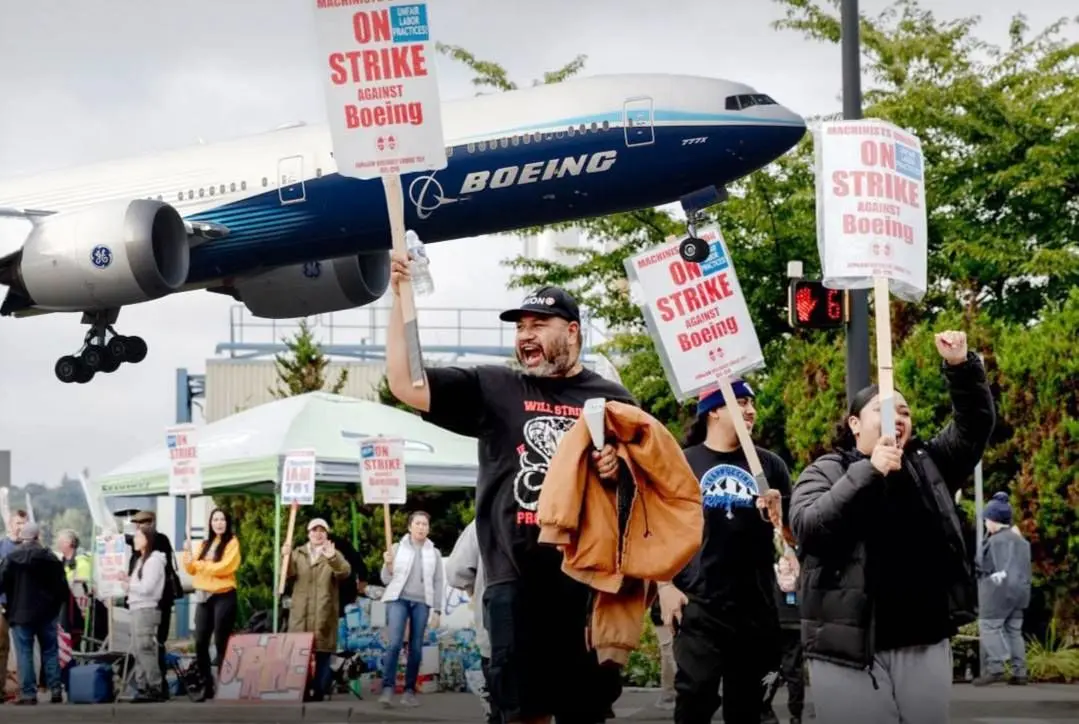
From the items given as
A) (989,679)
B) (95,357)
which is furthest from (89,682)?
(95,357)

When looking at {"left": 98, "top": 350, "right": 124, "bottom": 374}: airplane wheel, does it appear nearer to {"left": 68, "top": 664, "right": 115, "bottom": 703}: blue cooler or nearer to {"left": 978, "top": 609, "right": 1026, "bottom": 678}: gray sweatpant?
{"left": 68, "top": 664, "right": 115, "bottom": 703}: blue cooler

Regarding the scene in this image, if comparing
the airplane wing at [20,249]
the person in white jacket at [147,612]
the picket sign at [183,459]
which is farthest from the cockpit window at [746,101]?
the person in white jacket at [147,612]

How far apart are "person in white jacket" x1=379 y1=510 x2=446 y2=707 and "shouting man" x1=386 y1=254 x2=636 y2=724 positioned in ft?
37.3

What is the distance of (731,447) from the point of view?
9.42 metres

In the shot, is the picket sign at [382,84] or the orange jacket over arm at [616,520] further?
the picket sign at [382,84]

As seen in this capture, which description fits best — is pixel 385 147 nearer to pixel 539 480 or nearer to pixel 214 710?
pixel 539 480

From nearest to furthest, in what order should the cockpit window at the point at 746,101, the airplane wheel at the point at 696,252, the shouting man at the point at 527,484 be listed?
1. the shouting man at the point at 527,484
2. the airplane wheel at the point at 696,252
3. the cockpit window at the point at 746,101

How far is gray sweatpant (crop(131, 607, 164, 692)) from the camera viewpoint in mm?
19125

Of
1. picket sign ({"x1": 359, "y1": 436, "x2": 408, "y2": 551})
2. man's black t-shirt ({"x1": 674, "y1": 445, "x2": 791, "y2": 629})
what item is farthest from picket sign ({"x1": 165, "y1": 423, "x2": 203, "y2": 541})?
man's black t-shirt ({"x1": 674, "y1": 445, "x2": 791, "y2": 629})

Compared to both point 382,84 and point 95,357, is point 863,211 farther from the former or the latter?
point 95,357

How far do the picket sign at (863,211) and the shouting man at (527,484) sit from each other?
3.14 ft

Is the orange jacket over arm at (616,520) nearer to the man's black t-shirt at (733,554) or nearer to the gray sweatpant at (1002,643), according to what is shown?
the man's black t-shirt at (733,554)

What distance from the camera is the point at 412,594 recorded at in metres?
18.5

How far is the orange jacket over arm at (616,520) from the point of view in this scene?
21.7 feet
